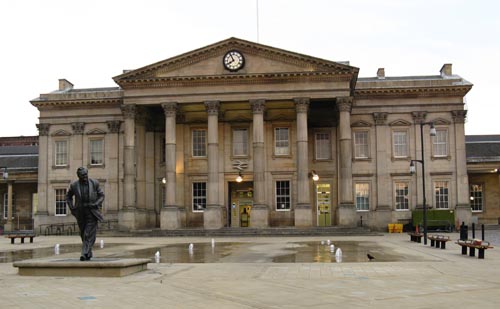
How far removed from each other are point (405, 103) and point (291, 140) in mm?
9775

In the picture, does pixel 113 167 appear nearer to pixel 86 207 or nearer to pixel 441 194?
pixel 441 194

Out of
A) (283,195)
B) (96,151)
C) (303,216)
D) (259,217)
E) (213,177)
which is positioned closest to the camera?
(303,216)

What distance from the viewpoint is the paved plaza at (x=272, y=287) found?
11914 mm

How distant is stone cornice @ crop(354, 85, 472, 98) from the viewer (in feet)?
160

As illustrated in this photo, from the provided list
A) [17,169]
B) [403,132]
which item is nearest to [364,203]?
[403,132]

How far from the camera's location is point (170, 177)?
44.8 metres

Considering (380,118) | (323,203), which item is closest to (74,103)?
(323,203)

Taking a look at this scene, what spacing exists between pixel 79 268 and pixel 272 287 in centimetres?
537

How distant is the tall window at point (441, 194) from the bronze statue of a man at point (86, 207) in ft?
123

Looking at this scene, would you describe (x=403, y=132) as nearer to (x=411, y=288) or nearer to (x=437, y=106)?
(x=437, y=106)

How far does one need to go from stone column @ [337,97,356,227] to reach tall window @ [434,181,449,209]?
9215 mm

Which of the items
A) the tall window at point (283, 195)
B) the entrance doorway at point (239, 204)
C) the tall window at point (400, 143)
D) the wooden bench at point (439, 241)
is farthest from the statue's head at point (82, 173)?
the tall window at point (400, 143)

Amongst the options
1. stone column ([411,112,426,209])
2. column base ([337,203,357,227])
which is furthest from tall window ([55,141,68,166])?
stone column ([411,112,426,209])

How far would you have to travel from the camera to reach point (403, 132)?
49719mm
